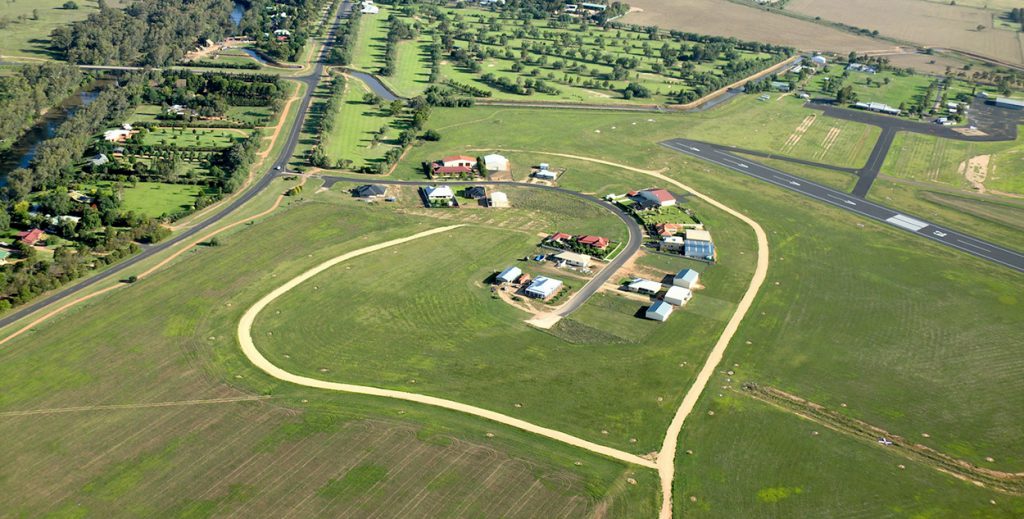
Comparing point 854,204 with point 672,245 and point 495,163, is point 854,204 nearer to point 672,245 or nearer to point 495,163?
point 672,245

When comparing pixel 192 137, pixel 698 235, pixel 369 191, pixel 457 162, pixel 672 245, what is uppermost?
pixel 457 162

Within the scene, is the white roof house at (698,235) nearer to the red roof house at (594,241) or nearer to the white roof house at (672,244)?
the white roof house at (672,244)

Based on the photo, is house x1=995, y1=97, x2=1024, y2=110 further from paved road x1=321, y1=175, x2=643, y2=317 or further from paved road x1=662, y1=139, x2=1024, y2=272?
paved road x1=321, y1=175, x2=643, y2=317

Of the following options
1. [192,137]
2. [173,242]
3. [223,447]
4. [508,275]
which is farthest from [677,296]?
[192,137]

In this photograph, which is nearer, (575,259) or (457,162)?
(575,259)

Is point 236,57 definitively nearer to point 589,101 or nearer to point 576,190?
point 589,101

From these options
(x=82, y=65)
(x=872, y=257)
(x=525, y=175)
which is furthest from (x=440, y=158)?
(x=82, y=65)

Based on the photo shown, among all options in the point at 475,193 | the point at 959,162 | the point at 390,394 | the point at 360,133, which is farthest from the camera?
the point at 360,133
